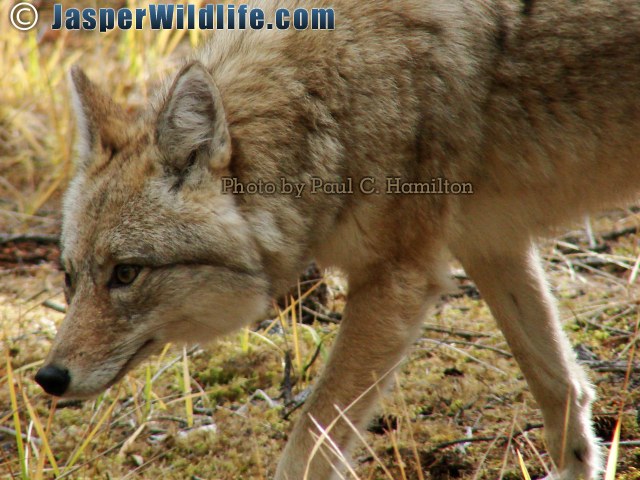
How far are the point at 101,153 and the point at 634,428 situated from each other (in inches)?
106

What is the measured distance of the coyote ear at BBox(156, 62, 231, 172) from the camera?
283 cm

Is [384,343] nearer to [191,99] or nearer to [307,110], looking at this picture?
[307,110]

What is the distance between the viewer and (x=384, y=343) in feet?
10.2

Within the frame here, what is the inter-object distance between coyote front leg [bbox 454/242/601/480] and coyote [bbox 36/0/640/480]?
1.36 feet

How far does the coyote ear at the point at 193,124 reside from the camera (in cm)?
283

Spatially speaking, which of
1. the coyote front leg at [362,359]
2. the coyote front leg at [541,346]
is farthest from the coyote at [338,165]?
the coyote front leg at [541,346]

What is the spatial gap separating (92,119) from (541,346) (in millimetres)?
2238

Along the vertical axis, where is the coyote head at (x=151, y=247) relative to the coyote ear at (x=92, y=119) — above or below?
below
